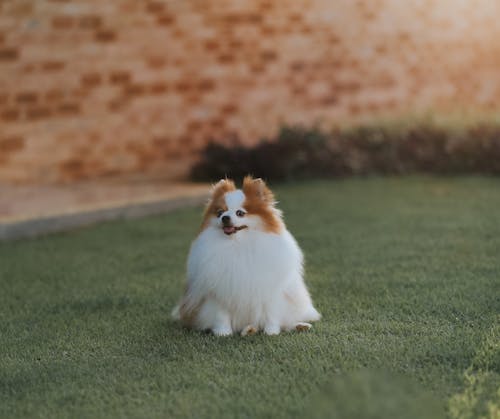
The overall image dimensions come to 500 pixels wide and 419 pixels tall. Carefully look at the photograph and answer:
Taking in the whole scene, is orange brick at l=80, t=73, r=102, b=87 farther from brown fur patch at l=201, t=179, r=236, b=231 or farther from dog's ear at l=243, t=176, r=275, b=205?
dog's ear at l=243, t=176, r=275, b=205

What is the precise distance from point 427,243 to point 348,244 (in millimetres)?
597

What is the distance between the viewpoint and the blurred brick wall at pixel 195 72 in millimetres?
10453

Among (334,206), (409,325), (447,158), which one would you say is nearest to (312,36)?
(447,158)

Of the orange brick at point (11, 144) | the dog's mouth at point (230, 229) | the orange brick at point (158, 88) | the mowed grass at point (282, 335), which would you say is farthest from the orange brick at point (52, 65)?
the dog's mouth at point (230, 229)

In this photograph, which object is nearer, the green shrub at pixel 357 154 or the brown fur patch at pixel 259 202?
the brown fur patch at pixel 259 202

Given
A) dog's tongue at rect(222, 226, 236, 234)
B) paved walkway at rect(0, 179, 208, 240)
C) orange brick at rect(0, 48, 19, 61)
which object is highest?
orange brick at rect(0, 48, 19, 61)

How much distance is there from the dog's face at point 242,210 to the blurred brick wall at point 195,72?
6.31m

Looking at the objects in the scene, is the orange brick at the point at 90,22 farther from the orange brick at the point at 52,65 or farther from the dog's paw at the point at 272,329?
the dog's paw at the point at 272,329

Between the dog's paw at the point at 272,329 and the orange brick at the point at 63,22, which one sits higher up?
the orange brick at the point at 63,22

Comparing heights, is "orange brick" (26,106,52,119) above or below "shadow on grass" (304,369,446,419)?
above

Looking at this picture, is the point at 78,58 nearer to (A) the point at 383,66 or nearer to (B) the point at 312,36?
(B) the point at 312,36

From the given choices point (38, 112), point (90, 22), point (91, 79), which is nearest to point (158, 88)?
point (91, 79)

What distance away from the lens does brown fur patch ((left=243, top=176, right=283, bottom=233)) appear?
4426mm

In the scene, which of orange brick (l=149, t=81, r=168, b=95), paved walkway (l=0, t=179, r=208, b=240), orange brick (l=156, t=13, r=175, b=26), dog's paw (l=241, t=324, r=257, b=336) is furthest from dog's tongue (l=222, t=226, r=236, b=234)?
orange brick (l=156, t=13, r=175, b=26)
